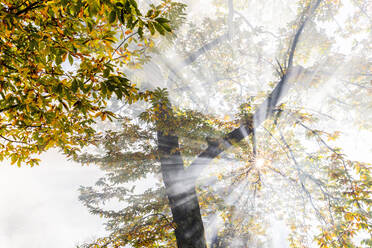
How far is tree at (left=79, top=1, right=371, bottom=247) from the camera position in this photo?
3.87m

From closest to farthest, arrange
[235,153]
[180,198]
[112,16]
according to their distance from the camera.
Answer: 1. [112,16]
2. [180,198]
3. [235,153]

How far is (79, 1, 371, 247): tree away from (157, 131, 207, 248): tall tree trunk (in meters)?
0.03

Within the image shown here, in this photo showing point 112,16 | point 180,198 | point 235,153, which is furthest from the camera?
point 235,153

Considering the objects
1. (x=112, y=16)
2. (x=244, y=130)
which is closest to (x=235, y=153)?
(x=244, y=130)

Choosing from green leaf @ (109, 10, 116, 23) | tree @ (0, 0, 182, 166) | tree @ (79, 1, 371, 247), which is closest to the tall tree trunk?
tree @ (79, 1, 371, 247)

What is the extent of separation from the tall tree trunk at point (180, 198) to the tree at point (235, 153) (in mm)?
25

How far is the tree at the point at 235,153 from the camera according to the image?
12.7ft

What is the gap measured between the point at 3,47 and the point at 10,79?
29 centimetres

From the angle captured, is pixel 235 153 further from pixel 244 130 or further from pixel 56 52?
pixel 56 52

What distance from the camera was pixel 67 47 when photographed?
56.5 inches

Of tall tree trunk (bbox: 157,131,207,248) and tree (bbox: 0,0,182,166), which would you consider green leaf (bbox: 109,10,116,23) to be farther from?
tall tree trunk (bbox: 157,131,207,248)

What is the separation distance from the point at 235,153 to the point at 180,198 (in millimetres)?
2593

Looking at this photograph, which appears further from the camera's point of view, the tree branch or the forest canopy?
the tree branch

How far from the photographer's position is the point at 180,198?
4.56 m
